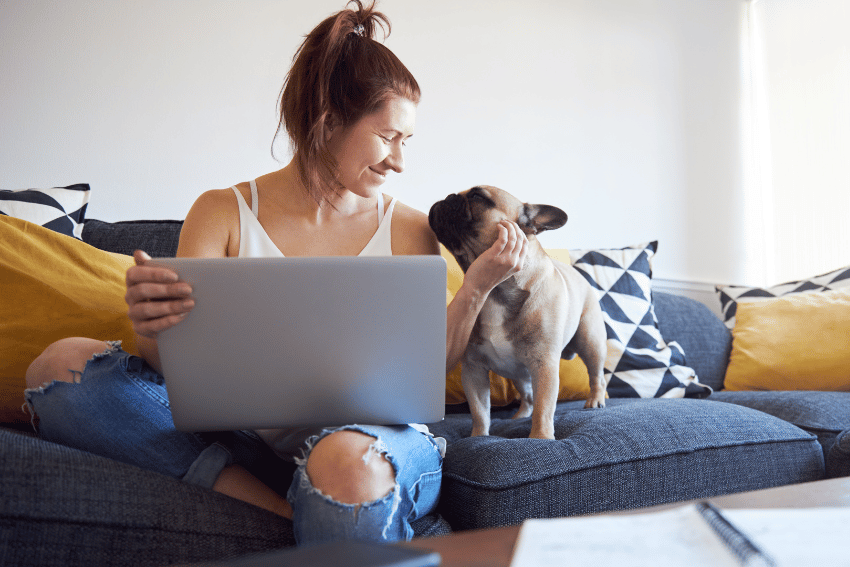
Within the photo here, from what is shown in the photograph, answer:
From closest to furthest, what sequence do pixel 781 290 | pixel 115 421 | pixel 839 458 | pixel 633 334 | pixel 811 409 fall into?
pixel 115 421
pixel 839 458
pixel 811 409
pixel 633 334
pixel 781 290

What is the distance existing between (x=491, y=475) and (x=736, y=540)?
0.61m

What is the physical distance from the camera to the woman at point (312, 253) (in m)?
0.79

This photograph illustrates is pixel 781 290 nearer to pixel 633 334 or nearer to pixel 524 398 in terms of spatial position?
pixel 633 334

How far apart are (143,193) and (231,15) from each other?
65 cm

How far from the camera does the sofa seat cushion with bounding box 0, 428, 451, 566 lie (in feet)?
2.52

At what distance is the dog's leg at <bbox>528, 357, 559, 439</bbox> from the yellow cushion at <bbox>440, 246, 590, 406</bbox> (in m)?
0.33

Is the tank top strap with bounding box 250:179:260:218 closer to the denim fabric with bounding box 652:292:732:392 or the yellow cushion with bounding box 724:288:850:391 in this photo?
the denim fabric with bounding box 652:292:732:392

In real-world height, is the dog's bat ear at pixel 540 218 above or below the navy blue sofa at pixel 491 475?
above

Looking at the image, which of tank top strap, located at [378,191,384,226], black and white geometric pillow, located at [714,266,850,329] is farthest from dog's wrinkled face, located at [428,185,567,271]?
black and white geometric pillow, located at [714,266,850,329]

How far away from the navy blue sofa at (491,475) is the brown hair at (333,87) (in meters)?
0.52

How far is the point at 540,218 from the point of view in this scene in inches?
53.0

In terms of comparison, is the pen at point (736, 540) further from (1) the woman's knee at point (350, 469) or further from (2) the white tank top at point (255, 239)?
(2) the white tank top at point (255, 239)

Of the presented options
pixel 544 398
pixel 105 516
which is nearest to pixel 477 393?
pixel 544 398

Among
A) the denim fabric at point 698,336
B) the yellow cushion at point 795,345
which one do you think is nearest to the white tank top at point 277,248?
the denim fabric at point 698,336
